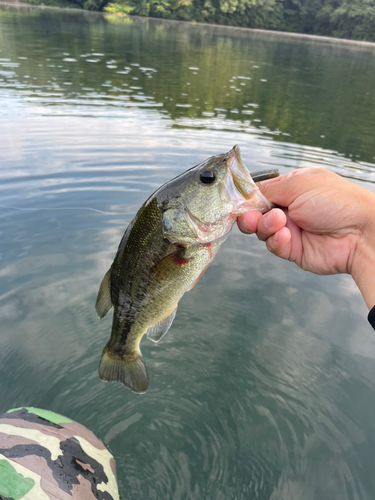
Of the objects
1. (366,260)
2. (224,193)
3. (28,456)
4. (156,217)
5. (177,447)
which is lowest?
(177,447)

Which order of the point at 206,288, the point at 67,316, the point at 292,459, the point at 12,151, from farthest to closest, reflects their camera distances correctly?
the point at 12,151, the point at 206,288, the point at 67,316, the point at 292,459

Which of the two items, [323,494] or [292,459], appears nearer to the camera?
[323,494]

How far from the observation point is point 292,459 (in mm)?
3600

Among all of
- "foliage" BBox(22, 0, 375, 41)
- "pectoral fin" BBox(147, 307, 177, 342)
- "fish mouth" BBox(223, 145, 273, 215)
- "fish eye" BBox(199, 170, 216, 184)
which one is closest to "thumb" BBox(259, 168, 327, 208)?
"fish mouth" BBox(223, 145, 273, 215)

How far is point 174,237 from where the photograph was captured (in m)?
2.40

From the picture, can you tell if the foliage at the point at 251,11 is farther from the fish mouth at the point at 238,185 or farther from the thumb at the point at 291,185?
the fish mouth at the point at 238,185

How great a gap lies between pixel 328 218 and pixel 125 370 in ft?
6.46

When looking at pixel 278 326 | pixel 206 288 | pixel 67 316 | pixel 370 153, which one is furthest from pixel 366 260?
pixel 370 153

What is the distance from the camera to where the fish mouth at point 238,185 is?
2.30 metres

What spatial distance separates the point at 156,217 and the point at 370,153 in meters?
12.6

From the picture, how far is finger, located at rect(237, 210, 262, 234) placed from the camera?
2.53 meters

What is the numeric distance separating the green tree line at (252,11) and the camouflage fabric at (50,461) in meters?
93.8

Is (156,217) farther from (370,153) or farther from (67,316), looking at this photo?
(370,153)

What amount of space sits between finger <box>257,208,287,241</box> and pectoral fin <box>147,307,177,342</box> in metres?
0.90
